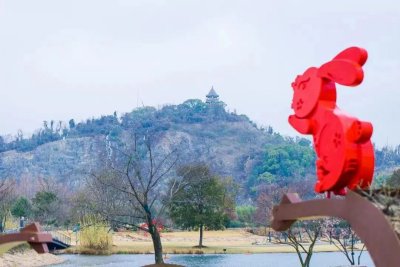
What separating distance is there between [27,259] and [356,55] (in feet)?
51.1

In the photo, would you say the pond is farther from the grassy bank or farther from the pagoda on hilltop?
the pagoda on hilltop

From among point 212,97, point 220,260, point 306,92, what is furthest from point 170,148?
point 306,92

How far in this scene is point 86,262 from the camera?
1653 cm

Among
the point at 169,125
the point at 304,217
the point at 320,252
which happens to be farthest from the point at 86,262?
the point at 169,125

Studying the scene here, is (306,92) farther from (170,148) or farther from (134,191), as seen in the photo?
(170,148)

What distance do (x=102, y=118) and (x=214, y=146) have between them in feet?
43.7

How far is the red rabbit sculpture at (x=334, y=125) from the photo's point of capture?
9.82ft

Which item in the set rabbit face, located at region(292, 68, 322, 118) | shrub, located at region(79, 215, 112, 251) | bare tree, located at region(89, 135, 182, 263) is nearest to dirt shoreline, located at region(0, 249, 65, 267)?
shrub, located at region(79, 215, 112, 251)

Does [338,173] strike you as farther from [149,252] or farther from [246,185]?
[246,185]

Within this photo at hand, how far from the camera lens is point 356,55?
3102mm

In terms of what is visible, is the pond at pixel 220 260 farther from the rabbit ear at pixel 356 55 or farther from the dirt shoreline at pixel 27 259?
the rabbit ear at pixel 356 55

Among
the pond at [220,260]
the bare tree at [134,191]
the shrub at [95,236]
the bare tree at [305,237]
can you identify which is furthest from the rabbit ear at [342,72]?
the shrub at [95,236]

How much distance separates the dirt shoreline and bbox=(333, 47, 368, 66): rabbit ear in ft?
45.5

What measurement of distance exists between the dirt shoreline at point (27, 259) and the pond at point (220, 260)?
0.40 metres
